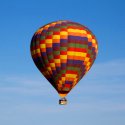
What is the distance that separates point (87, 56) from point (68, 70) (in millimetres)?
3113

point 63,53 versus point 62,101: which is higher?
point 63,53

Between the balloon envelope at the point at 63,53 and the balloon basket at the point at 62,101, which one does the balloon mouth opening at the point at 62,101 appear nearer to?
the balloon basket at the point at 62,101

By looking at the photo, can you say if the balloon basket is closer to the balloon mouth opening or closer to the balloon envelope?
the balloon mouth opening

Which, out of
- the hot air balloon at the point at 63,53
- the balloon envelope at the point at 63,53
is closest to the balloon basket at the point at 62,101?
the hot air balloon at the point at 63,53

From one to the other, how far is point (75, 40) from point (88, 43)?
82.3 inches

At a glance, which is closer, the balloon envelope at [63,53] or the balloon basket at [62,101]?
the balloon basket at [62,101]

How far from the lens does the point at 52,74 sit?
595 ft

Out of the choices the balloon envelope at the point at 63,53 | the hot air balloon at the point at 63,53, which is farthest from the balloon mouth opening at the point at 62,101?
the balloon envelope at the point at 63,53

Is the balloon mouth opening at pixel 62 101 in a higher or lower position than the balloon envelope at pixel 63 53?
lower

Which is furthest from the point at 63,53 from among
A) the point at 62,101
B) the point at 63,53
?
the point at 62,101

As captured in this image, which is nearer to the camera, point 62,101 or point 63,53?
point 62,101

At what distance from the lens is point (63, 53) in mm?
180750

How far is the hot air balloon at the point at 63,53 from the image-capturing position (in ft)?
593

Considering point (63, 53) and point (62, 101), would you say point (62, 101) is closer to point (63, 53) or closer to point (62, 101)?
point (62, 101)
